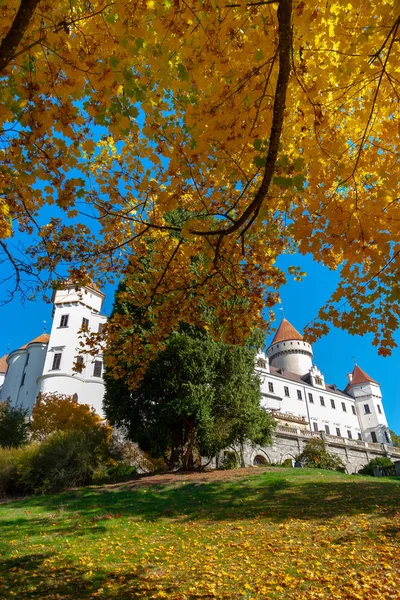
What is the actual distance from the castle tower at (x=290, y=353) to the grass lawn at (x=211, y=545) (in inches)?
1792

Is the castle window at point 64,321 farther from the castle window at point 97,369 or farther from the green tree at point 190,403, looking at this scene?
the green tree at point 190,403

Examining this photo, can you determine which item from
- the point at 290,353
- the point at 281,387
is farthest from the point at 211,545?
the point at 290,353

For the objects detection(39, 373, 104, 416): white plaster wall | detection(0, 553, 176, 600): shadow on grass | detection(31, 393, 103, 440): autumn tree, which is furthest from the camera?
detection(39, 373, 104, 416): white plaster wall

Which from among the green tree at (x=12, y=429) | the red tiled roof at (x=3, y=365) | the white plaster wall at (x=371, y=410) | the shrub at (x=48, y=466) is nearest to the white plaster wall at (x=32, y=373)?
the green tree at (x=12, y=429)

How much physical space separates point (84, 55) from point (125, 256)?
3364 mm

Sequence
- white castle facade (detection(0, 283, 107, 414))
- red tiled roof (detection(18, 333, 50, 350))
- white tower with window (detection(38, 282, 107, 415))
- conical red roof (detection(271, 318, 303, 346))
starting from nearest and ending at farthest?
white tower with window (detection(38, 282, 107, 415)), white castle facade (detection(0, 283, 107, 414)), red tiled roof (detection(18, 333, 50, 350)), conical red roof (detection(271, 318, 303, 346))

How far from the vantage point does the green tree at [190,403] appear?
661 inches

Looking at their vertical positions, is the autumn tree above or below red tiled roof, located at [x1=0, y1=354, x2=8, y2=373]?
below

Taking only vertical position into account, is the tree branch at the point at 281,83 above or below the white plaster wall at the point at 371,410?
below

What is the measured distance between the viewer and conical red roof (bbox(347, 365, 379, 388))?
59312 mm

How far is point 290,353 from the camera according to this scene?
188 feet

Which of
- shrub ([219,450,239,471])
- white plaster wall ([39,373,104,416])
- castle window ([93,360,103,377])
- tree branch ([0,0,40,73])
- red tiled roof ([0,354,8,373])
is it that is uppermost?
red tiled roof ([0,354,8,373])

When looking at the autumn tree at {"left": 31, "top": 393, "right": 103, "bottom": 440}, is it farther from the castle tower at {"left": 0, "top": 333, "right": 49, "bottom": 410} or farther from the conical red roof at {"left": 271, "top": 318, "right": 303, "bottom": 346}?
the conical red roof at {"left": 271, "top": 318, "right": 303, "bottom": 346}

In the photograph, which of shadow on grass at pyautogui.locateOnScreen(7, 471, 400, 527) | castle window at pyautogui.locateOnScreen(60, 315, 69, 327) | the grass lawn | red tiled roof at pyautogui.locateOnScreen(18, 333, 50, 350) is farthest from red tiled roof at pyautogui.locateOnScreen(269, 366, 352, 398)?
the grass lawn
